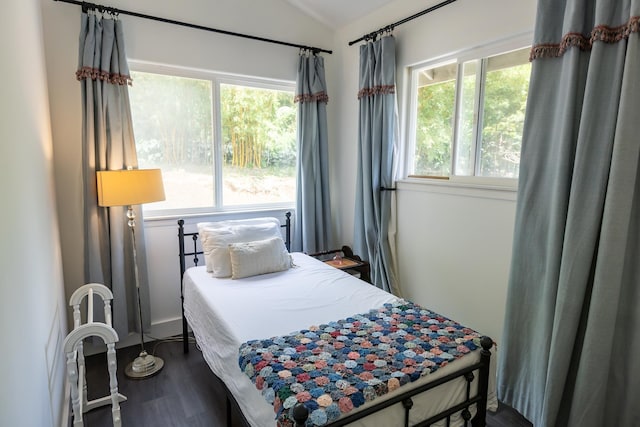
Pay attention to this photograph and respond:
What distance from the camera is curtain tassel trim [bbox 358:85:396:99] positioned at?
2938 mm

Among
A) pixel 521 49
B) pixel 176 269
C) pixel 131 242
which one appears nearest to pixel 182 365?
pixel 176 269

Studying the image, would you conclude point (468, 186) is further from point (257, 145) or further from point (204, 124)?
point (204, 124)

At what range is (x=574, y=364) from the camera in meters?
1.82

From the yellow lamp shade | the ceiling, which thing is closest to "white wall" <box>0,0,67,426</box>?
the yellow lamp shade

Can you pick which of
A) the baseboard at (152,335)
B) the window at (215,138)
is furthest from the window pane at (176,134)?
the baseboard at (152,335)

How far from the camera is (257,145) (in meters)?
3.38

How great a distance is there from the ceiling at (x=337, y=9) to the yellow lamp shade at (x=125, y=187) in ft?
7.00

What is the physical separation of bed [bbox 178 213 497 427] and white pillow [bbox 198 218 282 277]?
292mm

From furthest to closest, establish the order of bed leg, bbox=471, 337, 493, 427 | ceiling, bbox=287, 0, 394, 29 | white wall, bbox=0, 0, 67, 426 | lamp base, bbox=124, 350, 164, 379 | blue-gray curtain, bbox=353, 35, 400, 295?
ceiling, bbox=287, 0, 394, 29 → blue-gray curtain, bbox=353, 35, 400, 295 → lamp base, bbox=124, 350, 164, 379 → bed leg, bbox=471, 337, 493, 427 → white wall, bbox=0, 0, 67, 426

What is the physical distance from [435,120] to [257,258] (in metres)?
1.74

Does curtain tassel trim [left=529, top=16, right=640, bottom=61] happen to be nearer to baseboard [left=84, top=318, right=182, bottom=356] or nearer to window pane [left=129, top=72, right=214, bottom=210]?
window pane [left=129, top=72, right=214, bottom=210]

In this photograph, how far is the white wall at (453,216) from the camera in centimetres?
229

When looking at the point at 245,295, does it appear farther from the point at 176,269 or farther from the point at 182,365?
the point at 176,269

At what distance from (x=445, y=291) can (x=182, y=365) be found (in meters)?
2.01
